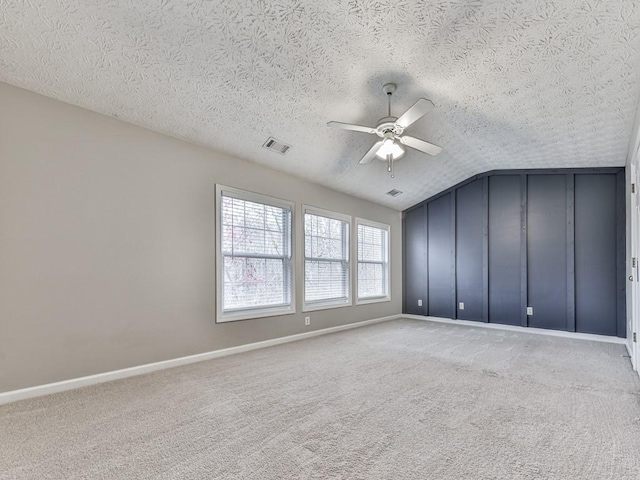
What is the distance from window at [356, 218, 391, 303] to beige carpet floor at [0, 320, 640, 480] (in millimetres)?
2494

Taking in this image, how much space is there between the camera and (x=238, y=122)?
348cm

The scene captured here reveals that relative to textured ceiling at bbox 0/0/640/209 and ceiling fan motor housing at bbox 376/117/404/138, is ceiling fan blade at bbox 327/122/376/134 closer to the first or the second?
ceiling fan motor housing at bbox 376/117/404/138

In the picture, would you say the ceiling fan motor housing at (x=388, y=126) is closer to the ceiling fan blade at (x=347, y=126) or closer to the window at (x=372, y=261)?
the ceiling fan blade at (x=347, y=126)

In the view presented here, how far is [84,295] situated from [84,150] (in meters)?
1.28

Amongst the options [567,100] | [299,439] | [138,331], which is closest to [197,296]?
[138,331]

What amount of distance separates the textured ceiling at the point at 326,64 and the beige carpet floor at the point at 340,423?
2.51m

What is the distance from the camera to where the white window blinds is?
6094 millimetres

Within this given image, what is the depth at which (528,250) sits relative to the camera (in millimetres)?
5473

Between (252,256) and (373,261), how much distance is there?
288cm

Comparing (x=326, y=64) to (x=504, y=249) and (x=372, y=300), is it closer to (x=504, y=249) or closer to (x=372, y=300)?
Result: (x=372, y=300)

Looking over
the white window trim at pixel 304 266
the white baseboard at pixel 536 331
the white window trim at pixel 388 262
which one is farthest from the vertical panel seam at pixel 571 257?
the white window trim at pixel 304 266

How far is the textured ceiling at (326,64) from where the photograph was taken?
86.4 inches

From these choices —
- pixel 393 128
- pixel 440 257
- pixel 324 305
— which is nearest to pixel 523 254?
pixel 440 257

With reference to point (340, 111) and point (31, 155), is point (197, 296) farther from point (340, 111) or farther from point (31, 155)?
point (340, 111)
